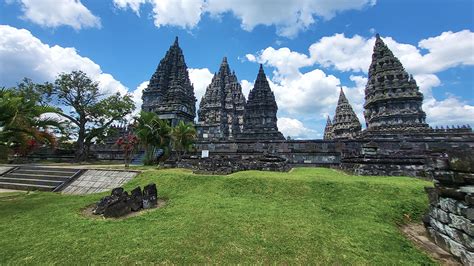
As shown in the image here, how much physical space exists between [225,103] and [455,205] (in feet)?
152

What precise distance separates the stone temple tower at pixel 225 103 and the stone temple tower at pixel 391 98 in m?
21.8

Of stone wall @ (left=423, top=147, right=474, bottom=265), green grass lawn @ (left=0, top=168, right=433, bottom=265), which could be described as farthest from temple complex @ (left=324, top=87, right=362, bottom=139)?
stone wall @ (left=423, top=147, right=474, bottom=265)

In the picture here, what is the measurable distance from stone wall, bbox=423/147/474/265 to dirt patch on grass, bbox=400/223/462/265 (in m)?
0.11

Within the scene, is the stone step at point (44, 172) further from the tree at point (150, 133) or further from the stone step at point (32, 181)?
the tree at point (150, 133)

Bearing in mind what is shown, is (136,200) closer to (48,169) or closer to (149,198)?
(149,198)

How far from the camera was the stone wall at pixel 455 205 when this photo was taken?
3838 millimetres

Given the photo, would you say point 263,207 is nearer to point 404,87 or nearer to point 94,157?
point 94,157

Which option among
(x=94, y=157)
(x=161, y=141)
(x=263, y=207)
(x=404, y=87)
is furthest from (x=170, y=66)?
(x=263, y=207)

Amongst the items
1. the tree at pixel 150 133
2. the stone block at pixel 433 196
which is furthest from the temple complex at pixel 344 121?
the stone block at pixel 433 196

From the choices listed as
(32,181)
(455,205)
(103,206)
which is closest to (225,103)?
(32,181)

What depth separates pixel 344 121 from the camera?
1483 inches

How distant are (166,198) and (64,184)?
7.69m

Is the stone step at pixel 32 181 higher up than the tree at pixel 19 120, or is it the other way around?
the tree at pixel 19 120

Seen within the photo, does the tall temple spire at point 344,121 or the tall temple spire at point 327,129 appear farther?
the tall temple spire at point 327,129
